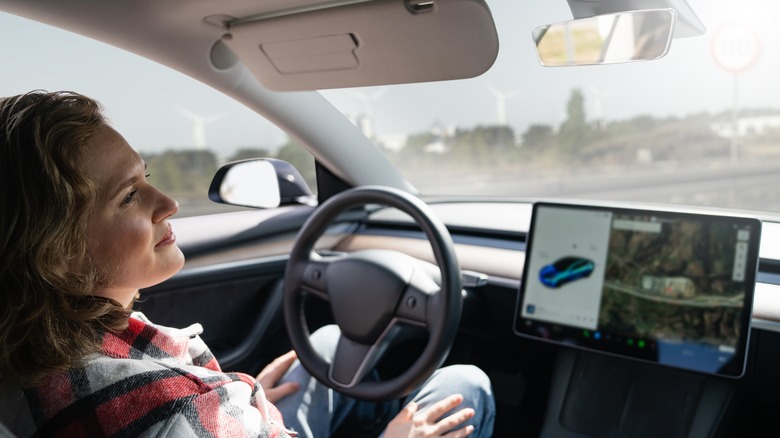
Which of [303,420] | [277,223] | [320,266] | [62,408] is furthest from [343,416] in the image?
[62,408]

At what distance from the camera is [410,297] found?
1966mm

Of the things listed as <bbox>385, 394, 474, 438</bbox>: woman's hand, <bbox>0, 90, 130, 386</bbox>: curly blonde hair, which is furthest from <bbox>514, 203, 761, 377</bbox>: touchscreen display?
<bbox>0, 90, 130, 386</bbox>: curly blonde hair

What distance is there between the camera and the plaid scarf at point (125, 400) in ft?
3.57

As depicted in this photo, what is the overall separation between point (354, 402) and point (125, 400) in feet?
3.94

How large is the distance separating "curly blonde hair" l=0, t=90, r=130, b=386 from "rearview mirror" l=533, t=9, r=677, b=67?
1162mm

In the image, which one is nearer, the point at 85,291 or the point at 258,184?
the point at 85,291

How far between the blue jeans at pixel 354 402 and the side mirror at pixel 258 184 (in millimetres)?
831

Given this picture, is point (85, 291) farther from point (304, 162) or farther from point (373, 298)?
point (304, 162)

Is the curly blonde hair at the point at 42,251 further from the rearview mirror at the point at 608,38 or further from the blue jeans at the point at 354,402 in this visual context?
the rearview mirror at the point at 608,38

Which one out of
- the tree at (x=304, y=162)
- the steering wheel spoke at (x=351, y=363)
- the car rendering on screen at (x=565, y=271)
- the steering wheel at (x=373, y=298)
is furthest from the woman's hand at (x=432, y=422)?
the tree at (x=304, y=162)

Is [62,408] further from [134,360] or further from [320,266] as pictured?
[320,266]

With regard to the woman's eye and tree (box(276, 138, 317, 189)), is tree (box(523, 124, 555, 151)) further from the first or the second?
the woman's eye

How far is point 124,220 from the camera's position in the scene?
1269 millimetres

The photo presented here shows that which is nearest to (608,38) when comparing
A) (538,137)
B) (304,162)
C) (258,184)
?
(304,162)
